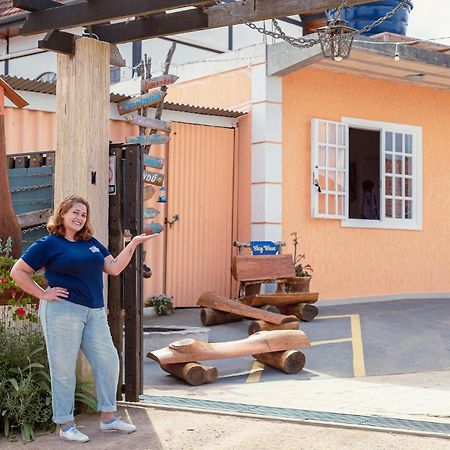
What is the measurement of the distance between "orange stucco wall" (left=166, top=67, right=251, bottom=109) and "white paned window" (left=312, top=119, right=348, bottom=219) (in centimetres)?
118

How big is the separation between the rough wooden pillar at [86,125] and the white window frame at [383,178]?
22.3 feet

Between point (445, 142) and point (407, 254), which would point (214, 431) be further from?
point (445, 142)

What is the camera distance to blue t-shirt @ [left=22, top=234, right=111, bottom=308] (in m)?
5.35

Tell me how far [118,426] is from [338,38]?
423cm

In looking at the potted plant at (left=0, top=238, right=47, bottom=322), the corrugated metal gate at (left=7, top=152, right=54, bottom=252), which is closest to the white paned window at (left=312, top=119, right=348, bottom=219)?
the corrugated metal gate at (left=7, top=152, right=54, bottom=252)

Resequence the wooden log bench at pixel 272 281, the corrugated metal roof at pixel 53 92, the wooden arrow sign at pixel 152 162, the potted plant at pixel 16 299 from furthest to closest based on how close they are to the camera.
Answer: the wooden log bench at pixel 272 281 < the corrugated metal roof at pixel 53 92 < the wooden arrow sign at pixel 152 162 < the potted plant at pixel 16 299

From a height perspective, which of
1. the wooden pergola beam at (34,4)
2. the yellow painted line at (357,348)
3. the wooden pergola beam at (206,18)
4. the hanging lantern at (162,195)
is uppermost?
the wooden pergola beam at (34,4)

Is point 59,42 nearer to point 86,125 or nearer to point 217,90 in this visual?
point 86,125

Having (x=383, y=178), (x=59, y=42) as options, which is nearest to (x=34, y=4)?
(x=59, y=42)

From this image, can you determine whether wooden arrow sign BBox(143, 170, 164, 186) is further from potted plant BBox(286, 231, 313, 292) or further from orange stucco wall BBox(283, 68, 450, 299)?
orange stucco wall BBox(283, 68, 450, 299)

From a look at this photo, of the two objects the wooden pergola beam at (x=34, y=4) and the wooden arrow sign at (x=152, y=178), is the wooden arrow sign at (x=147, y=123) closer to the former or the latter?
the wooden arrow sign at (x=152, y=178)

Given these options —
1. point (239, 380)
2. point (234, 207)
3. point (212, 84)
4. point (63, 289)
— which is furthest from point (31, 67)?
point (63, 289)

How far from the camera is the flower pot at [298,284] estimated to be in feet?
36.0

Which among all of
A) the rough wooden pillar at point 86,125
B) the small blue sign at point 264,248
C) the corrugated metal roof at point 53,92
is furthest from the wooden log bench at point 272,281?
the rough wooden pillar at point 86,125
